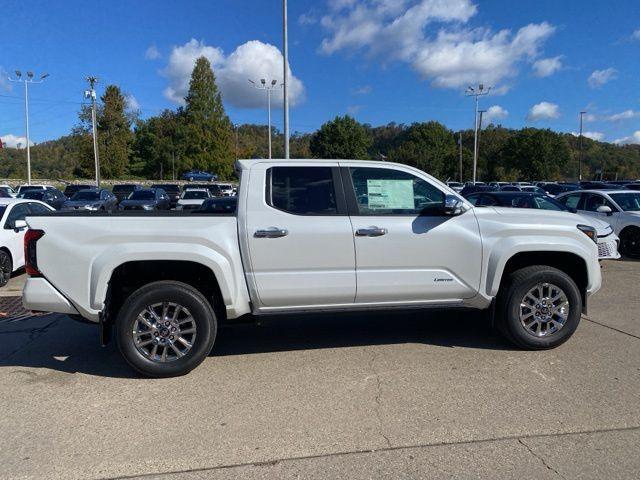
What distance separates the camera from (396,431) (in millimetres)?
3711

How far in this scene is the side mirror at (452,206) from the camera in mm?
5008

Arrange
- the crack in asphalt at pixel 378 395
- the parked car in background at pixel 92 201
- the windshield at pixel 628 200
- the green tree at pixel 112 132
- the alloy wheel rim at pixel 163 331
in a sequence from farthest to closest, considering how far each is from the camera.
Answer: the green tree at pixel 112 132 < the parked car in background at pixel 92 201 < the windshield at pixel 628 200 < the alloy wheel rim at pixel 163 331 < the crack in asphalt at pixel 378 395

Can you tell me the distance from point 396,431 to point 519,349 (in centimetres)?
233

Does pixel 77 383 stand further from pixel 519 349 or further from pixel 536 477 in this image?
pixel 519 349

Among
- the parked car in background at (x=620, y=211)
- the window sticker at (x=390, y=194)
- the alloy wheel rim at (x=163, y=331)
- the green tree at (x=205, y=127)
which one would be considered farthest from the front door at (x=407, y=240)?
the green tree at (x=205, y=127)

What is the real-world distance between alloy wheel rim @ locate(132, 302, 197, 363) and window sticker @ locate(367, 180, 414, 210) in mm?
2057

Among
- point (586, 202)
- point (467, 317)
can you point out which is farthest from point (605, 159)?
point (467, 317)

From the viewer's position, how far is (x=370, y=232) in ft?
16.0

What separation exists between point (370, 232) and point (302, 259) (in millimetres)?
687

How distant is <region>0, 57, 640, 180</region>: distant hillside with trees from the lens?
228 feet

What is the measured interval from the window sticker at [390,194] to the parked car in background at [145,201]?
1836 centimetres

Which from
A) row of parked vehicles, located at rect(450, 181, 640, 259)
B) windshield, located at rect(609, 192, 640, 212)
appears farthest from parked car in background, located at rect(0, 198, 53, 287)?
windshield, located at rect(609, 192, 640, 212)

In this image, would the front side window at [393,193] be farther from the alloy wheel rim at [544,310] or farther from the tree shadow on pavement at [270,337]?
the alloy wheel rim at [544,310]

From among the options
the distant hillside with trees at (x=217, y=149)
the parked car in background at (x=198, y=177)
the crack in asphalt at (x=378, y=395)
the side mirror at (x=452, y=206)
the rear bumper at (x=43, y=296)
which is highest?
the distant hillside with trees at (x=217, y=149)
